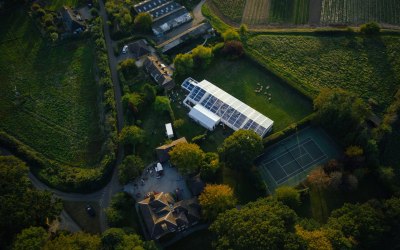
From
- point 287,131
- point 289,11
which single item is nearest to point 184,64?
point 287,131

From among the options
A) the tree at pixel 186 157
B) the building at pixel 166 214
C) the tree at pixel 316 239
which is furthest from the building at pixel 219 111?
the tree at pixel 316 239

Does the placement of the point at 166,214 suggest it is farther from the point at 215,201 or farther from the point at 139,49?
the point at 139,49

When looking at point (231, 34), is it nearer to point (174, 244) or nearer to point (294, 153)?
point (294, 153)

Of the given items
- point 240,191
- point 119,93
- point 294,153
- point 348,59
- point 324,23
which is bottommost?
point 240,191

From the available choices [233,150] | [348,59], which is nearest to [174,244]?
[233,150]

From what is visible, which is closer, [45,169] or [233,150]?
[233,150]

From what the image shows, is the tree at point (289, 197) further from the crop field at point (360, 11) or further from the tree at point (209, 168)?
the crop field at point (360, 11)

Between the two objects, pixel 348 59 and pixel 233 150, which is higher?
pixel 348 59
